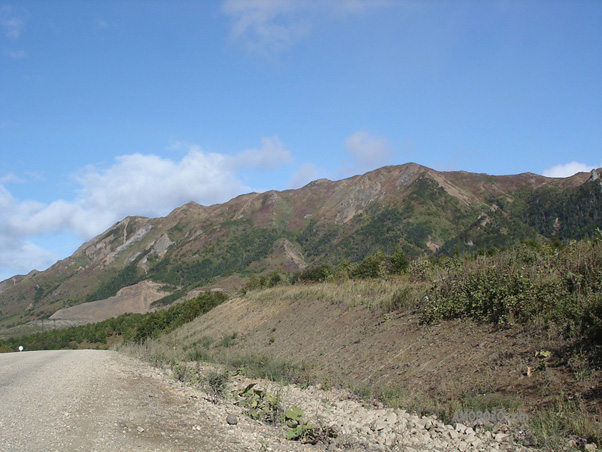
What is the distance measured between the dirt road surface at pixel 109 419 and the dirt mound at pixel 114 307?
514 feet

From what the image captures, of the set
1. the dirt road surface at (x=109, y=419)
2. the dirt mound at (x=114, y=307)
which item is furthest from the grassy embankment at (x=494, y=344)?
the dirt mound at (x=114, y=307)

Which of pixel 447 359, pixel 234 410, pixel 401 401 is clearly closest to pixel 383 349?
pixel 447 359

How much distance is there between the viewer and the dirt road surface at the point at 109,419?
6668mm

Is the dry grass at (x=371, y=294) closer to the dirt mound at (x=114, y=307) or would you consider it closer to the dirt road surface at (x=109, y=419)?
the dirt road surface at (x=109, y=419)

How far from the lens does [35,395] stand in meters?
9.73

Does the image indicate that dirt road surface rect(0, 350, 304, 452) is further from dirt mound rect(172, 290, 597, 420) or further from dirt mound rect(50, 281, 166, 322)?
dirt mound rect(50, 281, 166, 322)

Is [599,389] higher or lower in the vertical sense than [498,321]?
lower

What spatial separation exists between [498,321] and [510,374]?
2675 mm

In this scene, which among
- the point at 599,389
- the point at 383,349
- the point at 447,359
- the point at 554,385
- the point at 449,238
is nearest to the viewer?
the point at 599,389

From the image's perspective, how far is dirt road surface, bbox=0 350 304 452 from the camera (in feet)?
21.9

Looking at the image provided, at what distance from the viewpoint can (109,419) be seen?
8.09 m

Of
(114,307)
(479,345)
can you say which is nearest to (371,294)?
(479,345)

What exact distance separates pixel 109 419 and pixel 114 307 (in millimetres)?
171756

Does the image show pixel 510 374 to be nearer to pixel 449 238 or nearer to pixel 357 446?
pixel 357 446
